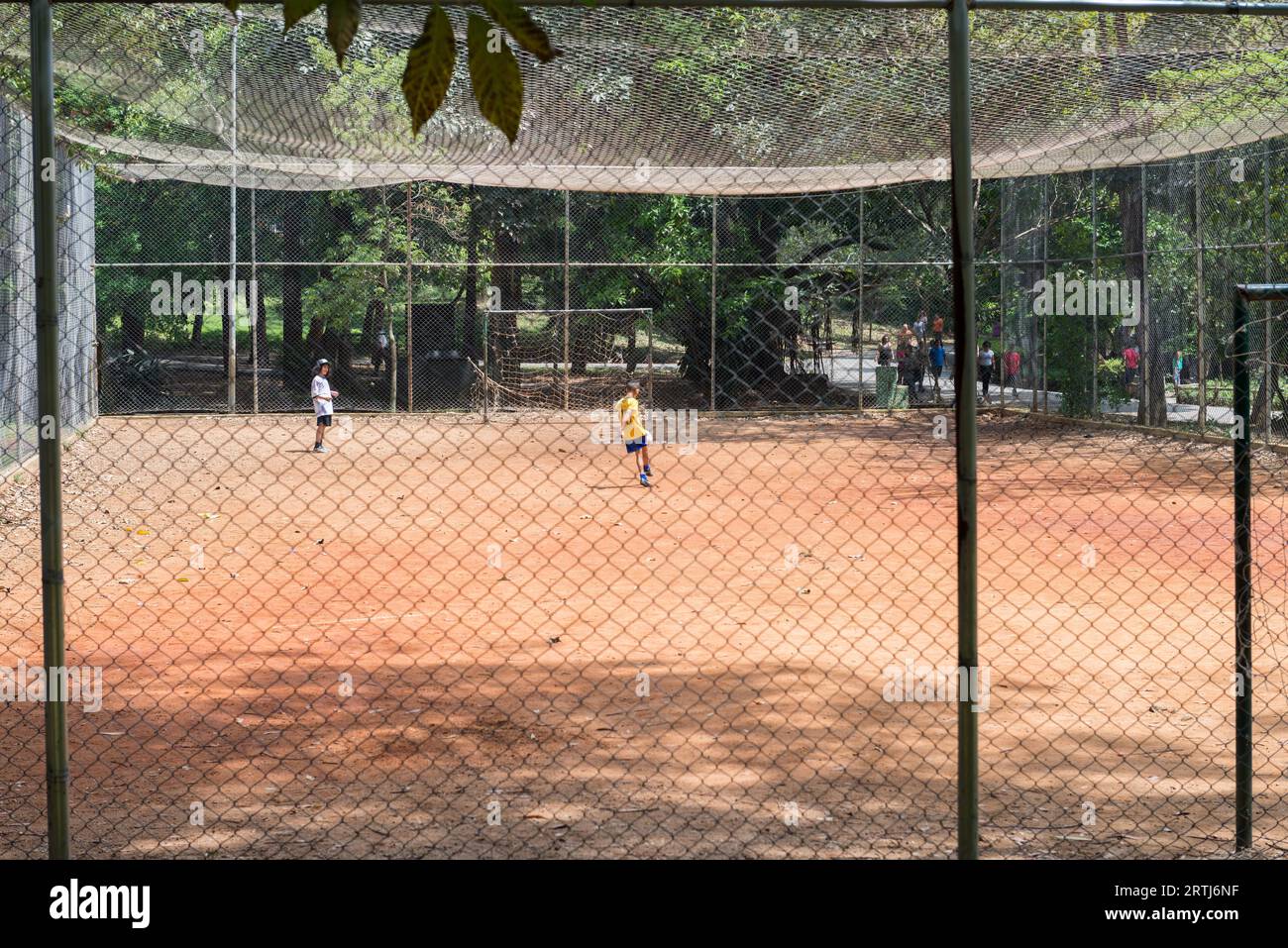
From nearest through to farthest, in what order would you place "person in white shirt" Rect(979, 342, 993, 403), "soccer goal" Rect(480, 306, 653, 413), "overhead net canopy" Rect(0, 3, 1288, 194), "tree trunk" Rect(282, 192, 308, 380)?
"overhead net canopy" Rect(0, 3, 1288, 194), "soccer goal" Rect(480, 306, 653, 413), "person in white shirt" Rect(979, 342, 993, 403), "tree trunk" Rect(282, 192, 308, 380)

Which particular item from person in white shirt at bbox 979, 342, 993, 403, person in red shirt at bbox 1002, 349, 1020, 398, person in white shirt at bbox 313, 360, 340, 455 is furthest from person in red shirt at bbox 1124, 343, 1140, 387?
person in white shirt at bbox 313, 360, 340, 455

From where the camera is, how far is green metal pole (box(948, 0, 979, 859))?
348 cm

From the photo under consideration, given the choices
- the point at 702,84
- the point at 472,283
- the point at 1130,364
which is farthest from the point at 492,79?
the point at 472,283

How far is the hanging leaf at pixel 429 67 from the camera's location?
219cm

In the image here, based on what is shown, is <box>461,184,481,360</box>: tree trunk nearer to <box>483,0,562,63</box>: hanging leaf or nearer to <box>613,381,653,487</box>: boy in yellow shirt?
<box>613,381,653,487</box>: boy in yellow shirt

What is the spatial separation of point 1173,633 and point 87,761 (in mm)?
5910

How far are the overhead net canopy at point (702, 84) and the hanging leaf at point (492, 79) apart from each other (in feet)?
4.75

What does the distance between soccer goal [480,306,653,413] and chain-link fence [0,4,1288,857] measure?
659 cm

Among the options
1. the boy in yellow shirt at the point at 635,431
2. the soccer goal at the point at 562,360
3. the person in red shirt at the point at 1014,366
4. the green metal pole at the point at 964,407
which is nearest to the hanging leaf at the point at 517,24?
the green metal pole at the point at 964,407

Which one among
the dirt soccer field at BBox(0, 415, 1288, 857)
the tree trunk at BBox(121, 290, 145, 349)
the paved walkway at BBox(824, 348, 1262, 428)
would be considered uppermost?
the tree trunk at BBox(121, 290, 145, 349)

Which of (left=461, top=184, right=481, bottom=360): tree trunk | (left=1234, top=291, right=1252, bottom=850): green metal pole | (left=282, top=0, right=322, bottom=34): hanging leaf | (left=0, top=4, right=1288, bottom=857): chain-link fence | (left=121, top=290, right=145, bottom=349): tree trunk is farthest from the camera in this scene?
(left=461, top=184, right=481, bottom=360): tree trunk

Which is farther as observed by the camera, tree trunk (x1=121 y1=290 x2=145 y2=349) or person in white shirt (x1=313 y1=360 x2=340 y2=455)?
tree trunk (x1=121 y1=290 x2=145 y2=349)

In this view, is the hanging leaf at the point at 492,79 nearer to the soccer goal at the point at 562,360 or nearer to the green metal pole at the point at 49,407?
the green metal pole at the point at 49,407
